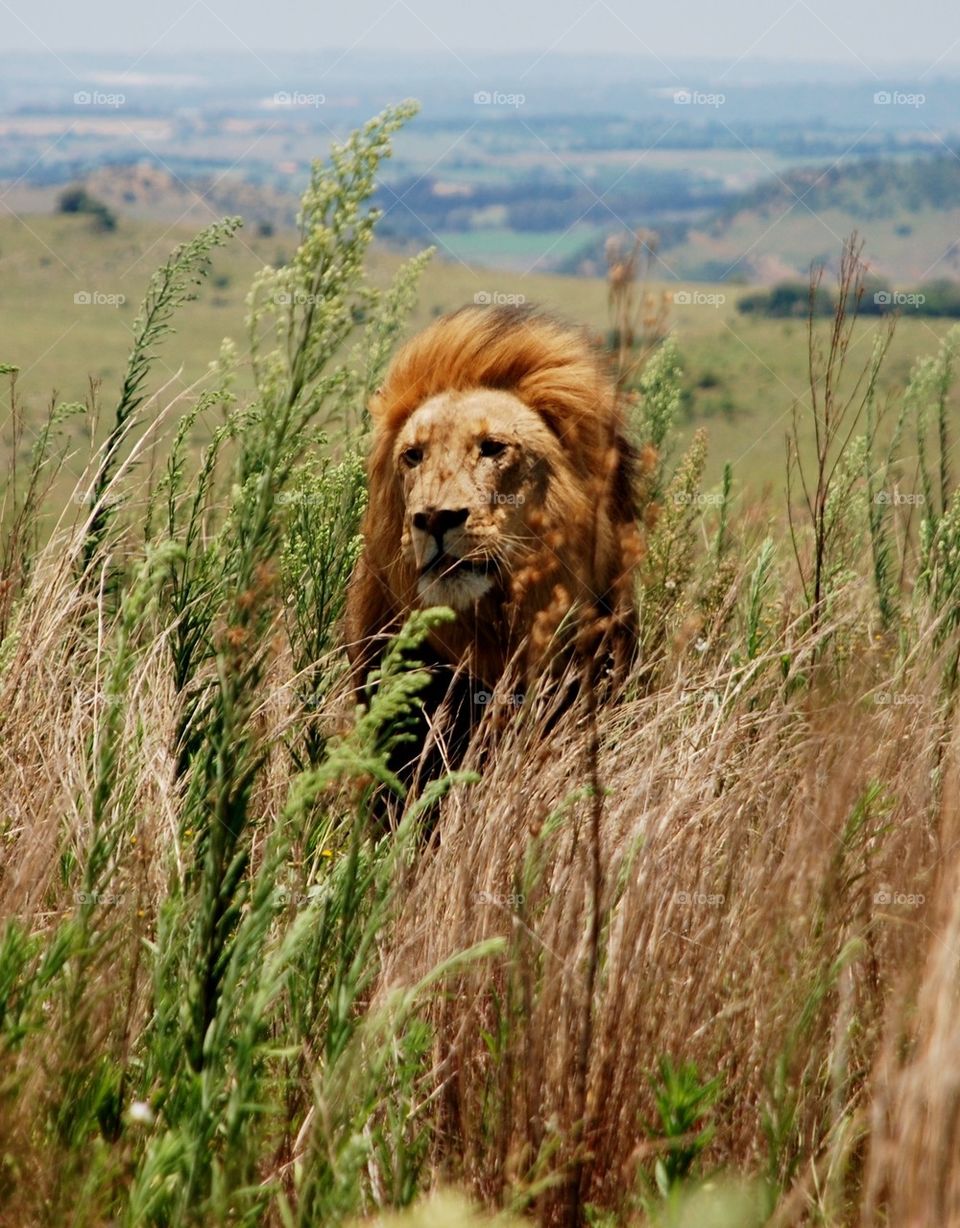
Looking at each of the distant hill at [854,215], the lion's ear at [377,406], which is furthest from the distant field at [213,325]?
the lion's ear at [377,406]

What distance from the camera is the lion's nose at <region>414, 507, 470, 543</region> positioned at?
3.74 metres

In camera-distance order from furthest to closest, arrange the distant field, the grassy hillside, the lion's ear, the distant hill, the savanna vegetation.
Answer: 1. the grassy hillside
2. the distant hill
3. the distant field
4. the lion's ear
5. the savanna vegetation

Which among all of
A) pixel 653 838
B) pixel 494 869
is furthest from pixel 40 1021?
pixel 653 838

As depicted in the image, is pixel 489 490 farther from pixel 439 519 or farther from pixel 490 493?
pixel 439 519

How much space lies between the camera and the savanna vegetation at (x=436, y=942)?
1.92 m

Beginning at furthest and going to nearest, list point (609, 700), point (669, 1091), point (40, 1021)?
point (609, 700) → point (40, 1021) → point (669, 1091)

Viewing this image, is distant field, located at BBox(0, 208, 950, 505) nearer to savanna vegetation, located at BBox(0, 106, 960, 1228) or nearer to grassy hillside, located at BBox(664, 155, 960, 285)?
grassy hillside, located at BBox(664, 155, 960, 285)

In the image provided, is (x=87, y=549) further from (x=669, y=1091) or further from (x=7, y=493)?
(x=669, y=1091)

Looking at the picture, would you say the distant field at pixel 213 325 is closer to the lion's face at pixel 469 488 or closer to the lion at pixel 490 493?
the lion at pixel 490 493

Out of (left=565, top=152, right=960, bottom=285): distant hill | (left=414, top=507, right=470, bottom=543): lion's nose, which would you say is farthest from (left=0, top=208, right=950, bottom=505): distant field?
(left=414, top=507, right=470, bottom=543): lion's nose

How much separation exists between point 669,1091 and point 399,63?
8373 inches

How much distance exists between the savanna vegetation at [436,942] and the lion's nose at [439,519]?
53 cm

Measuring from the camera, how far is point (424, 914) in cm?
288

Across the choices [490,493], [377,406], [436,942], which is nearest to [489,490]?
[490,493]
